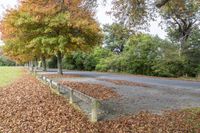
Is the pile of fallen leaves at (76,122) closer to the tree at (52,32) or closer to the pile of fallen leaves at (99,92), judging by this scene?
the pile of fallen leaves at (99,92)

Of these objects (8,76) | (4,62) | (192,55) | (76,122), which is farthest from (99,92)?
(4,62)

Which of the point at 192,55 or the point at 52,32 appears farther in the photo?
the point at 192,55

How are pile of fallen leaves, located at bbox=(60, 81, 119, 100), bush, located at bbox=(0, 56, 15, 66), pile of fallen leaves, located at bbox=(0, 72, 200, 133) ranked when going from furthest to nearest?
bush, located at bbox=(0, 56, 15, 66) → pile of fallen leaves, located at bbox=(60, 81, 119, 100) → pile of fallen leaves, located at bbox=(0, 72, 200, 133)

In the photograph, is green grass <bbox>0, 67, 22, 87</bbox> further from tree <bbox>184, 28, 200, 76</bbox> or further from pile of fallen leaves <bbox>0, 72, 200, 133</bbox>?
tree <bbox>184, 28, 200, 76</bbox>

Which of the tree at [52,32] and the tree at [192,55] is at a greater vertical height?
the tree at [52,32]

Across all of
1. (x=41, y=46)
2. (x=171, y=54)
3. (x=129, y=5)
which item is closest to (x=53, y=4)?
(x=129, y=5)

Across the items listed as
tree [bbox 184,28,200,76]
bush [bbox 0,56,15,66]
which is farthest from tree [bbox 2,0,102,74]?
bush [bbox 0,56,15,66]

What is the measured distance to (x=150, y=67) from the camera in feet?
140

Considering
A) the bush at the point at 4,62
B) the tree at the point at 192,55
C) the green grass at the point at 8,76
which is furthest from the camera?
the bush at the point at 4,62

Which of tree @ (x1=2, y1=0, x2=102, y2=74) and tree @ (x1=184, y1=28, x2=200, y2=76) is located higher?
tree @ (x1=2, y1=0, x2=102, y2=74)

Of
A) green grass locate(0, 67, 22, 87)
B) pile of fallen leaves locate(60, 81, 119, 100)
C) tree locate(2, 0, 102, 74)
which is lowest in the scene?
pile of fallen leaves locate(60, 81, 119, 100)

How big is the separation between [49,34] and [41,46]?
1.47 meters

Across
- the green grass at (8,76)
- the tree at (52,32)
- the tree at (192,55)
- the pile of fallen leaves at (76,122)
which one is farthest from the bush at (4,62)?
the pile of fallen leaves at (76,122)

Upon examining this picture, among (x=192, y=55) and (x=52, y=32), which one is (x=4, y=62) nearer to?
(x=52, y=32)
